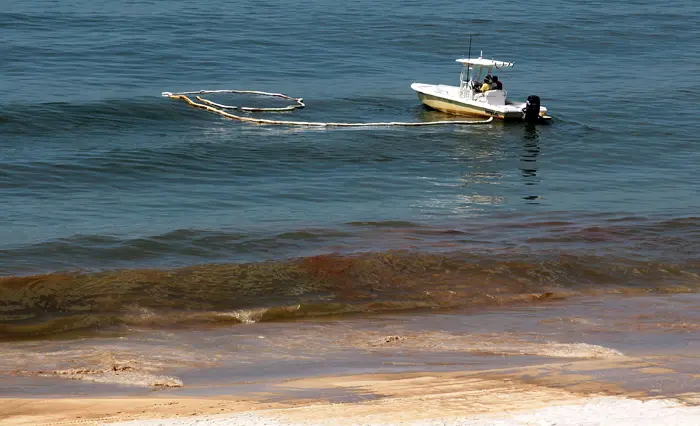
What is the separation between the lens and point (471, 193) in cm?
2189

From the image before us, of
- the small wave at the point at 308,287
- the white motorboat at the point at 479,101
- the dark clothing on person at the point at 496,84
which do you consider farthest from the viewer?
the dark clothing on person at the point at 496,84

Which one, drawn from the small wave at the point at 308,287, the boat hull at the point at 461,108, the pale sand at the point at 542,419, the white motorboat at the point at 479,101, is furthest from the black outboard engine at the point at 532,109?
the pale sand at the point at 542,419

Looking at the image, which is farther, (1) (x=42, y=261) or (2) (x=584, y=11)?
(2) (x=584, y=11)

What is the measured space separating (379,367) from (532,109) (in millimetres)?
21665

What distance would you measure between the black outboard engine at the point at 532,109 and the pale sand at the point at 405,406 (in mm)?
21908

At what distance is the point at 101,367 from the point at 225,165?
15.0m

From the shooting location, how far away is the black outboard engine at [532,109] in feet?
99.5

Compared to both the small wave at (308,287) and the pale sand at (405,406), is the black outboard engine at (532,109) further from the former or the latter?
the pale sand at (405,406)

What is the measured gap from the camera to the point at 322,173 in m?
24.1

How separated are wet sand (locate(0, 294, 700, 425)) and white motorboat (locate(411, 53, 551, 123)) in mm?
17839

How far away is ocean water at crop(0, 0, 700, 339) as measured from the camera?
1394 cm

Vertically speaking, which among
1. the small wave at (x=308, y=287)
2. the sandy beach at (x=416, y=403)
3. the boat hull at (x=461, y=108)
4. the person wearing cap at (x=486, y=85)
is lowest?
the small wave at (x=308, y=287)

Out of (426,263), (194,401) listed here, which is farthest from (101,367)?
(426,263)

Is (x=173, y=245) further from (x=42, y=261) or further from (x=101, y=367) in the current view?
(x=101, y=367)
